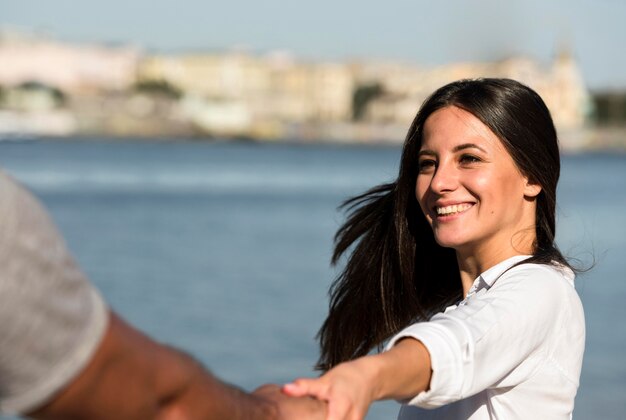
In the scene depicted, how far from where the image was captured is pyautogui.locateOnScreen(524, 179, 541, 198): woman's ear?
200 centimetres

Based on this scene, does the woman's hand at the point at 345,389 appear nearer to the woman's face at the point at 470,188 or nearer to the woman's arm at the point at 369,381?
the woman's arm at the point at 369,381

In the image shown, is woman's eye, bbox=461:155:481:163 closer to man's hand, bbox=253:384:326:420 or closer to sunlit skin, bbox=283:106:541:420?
sunlit skin, bbox=283:106:541:420

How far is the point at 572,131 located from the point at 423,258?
119 metres

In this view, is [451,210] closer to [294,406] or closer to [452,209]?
[452,209]

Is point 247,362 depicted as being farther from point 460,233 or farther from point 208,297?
point 460,233

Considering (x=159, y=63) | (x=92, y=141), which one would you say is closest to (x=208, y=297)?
(x=92, y=141)

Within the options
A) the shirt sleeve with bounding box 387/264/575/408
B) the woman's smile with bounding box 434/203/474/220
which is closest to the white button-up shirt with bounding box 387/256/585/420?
the shirt sleeve with bounding box 387/264/575/408

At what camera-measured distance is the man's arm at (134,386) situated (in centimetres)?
108

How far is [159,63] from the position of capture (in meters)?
148

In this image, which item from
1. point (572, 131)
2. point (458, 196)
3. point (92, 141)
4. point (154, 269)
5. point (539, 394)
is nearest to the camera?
point (539, 394)

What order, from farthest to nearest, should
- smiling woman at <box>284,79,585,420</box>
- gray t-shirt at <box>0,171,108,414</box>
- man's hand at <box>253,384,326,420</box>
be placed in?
1. smiling woman at <box>284,79,585,420</box>
2. man's hand at <box>253,384,326,420</box>
3. gray t-shirt at <box>0,171,108,414</box>

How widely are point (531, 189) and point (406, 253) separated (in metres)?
0.28

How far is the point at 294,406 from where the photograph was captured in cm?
137

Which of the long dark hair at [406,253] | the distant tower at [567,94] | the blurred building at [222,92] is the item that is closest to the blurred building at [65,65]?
the blurred building at [222,92]
